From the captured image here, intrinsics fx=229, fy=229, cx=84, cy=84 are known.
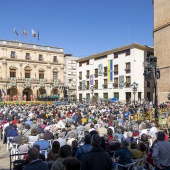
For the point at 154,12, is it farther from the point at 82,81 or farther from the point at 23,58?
the point at 23,58

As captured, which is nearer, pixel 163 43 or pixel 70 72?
pixel 163 43

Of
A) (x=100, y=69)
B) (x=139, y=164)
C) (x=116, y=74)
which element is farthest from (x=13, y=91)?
(x=139, y=164)

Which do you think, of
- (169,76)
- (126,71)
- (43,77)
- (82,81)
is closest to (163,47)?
(169,76)

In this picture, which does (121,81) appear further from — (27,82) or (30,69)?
(30,69)

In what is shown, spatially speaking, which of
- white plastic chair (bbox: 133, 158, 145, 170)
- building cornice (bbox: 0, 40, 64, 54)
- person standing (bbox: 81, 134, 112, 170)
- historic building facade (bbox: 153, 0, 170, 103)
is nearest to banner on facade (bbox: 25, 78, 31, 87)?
building cornice (bbox: 0, 40, 64, 54)

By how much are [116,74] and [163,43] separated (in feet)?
46.7

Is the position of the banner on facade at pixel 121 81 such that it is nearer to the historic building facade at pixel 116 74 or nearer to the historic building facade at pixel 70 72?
the historic building facade at pixel 116 74

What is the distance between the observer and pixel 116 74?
43.2 m

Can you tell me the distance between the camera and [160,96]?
98.6 ft

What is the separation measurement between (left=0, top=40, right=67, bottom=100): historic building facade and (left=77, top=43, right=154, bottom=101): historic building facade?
218 inches

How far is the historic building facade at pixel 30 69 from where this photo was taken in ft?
148

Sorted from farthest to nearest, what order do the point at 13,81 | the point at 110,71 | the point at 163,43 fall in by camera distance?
the point at 13,81, the point at 110,71, the point at 163,43

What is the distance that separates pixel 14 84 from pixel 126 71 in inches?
866

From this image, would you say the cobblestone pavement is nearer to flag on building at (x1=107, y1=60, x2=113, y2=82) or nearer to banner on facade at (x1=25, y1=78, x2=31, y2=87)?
flag on building at (x1=107, y1=60, x2=113, y2=82)
